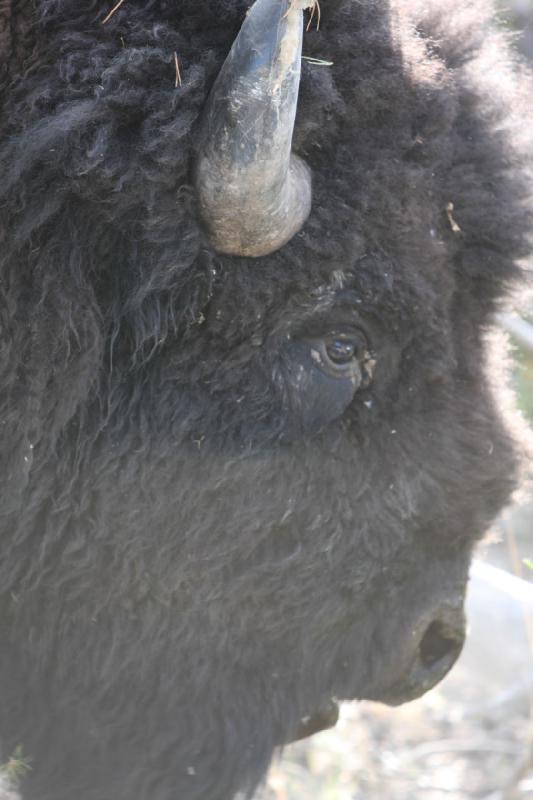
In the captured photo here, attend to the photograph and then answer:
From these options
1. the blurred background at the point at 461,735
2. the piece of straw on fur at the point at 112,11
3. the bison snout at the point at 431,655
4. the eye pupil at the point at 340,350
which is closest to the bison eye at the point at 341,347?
the eye pupil at the point at 340,350

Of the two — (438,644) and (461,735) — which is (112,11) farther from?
(461,735)

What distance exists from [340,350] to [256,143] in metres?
0.65

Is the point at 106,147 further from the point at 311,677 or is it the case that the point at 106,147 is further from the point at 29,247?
the point at 311,677

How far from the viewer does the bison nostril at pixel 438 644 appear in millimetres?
2926

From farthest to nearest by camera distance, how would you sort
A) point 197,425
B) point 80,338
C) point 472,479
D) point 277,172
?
point 472,479 → point 197,425 → point 80,338 → point 277,172

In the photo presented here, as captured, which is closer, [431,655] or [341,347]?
[341,347]

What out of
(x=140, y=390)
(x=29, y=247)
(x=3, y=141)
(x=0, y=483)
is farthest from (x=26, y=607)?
(x=3, y=141)

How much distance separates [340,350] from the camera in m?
2.73

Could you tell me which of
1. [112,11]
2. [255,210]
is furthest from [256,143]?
[112,11]

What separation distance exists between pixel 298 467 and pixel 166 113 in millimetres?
907

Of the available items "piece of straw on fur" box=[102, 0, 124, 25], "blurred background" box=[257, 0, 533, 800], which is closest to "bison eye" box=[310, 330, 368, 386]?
"piece of straw on fur" box=[102, 0, 124, 25]

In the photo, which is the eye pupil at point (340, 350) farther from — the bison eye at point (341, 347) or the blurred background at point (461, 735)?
the blurred background at point (461, 735)

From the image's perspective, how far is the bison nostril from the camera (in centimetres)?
293

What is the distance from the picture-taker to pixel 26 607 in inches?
110
